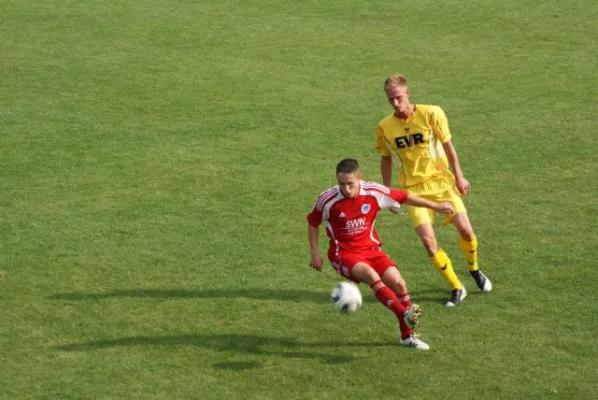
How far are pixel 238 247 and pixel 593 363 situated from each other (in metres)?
5.18

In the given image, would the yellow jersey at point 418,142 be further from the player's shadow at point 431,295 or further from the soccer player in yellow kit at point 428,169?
the player's shadow at point 431,295

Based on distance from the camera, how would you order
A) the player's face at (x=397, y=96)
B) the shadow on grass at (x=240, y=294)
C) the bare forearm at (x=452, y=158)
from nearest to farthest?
the player's face at (x=397, y=96) < the bare forearm at (x=452, y=158) < the shadow on grass at (x=240, y=294)

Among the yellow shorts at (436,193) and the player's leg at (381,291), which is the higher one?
the yellow shorts at (436,193)

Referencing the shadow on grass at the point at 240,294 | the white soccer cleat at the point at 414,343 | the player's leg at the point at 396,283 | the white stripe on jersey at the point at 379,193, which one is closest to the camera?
the white soccer cleat at the point at 414,343

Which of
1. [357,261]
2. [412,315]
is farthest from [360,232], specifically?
[412,315]

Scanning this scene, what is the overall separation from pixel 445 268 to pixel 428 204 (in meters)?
1.22

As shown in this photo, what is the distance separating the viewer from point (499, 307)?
11789 millimetres

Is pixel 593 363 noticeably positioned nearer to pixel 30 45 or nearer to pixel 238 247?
pixel 238 247

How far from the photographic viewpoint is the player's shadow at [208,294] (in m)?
12.2

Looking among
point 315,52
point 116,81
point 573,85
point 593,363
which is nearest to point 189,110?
point 116,81

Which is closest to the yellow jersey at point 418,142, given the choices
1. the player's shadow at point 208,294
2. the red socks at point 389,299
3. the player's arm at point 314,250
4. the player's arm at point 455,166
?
the player's arm at point 455,166

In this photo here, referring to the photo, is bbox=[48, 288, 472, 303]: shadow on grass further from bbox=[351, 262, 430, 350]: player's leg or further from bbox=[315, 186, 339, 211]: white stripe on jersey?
bbox=[315, 186, 339, 211]: white stripe on jersey

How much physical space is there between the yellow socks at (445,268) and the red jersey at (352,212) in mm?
1105

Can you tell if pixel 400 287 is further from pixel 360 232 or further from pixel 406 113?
pixel 406 113
